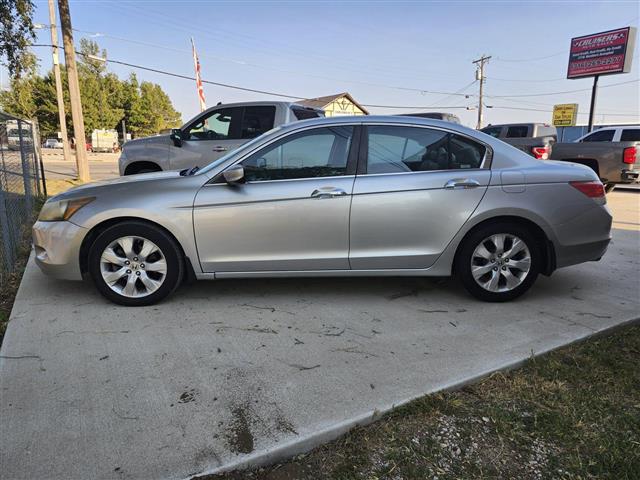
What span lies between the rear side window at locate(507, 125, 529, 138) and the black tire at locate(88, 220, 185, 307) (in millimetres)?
15751

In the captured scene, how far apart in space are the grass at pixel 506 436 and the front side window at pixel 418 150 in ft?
6.15

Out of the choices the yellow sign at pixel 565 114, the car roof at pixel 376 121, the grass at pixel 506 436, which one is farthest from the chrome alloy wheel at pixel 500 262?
the yellow sign at pixel 565 114

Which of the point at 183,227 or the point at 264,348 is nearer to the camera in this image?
the point at 264,348

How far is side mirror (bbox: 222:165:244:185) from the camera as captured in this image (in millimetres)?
3748

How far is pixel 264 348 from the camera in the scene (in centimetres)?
322

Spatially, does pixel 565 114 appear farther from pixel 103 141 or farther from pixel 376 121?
pixel 103 141

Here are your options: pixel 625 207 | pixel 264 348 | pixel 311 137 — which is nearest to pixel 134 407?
pixel 264 348

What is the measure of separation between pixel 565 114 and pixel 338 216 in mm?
38657

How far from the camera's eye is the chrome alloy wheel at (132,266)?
3.83 metres

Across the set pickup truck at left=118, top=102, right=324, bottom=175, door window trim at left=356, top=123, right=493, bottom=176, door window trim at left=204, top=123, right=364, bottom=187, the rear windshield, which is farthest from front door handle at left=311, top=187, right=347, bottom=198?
the rear windshield

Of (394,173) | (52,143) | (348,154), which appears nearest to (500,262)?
(394,173)

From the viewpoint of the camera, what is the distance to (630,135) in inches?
517

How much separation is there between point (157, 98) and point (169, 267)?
73.7 m

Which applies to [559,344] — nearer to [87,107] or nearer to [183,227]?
[183,227]
